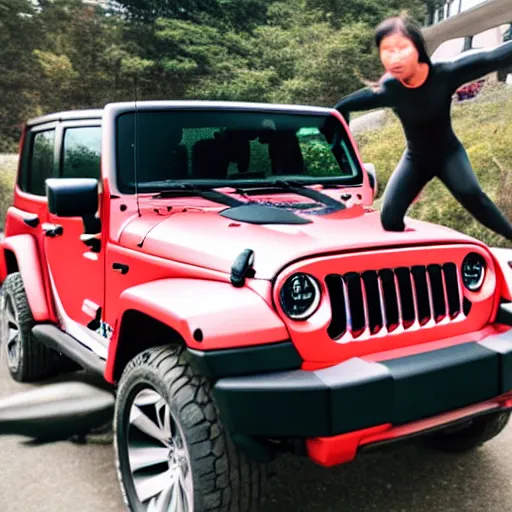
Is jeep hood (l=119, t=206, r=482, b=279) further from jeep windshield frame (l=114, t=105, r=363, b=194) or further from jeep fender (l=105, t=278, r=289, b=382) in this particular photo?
jeep windshield frame (l=114, t=105, r=363, b=194)

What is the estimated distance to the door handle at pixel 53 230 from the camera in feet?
12.8

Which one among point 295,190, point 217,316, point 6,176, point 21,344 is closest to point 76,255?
point 21,344

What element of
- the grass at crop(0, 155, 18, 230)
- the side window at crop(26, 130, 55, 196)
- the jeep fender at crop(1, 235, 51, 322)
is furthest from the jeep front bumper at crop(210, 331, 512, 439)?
the grass at crop(0, 155, 18, 230)

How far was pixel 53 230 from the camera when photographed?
3961 millimetres

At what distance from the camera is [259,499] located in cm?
229

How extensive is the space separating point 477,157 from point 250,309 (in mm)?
5006

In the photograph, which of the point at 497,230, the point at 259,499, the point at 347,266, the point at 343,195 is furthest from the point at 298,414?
the point at 343,195

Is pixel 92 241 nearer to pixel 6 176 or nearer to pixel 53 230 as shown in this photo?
pixel 53 230

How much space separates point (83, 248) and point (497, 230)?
7.18 feet

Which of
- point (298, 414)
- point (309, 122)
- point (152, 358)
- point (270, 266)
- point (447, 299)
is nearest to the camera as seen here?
point (298, 414)

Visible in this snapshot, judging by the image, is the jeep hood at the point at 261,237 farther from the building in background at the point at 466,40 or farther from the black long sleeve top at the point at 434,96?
the building in background at the point at 466,40

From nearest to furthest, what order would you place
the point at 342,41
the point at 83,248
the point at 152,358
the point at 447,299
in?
the point at 152,358, the point at 447,299, the point at 83,248, the point at 342,41

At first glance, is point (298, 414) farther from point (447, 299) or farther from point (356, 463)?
point (356, 463)

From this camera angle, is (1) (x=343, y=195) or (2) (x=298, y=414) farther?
(1) (x=343, y=195)
